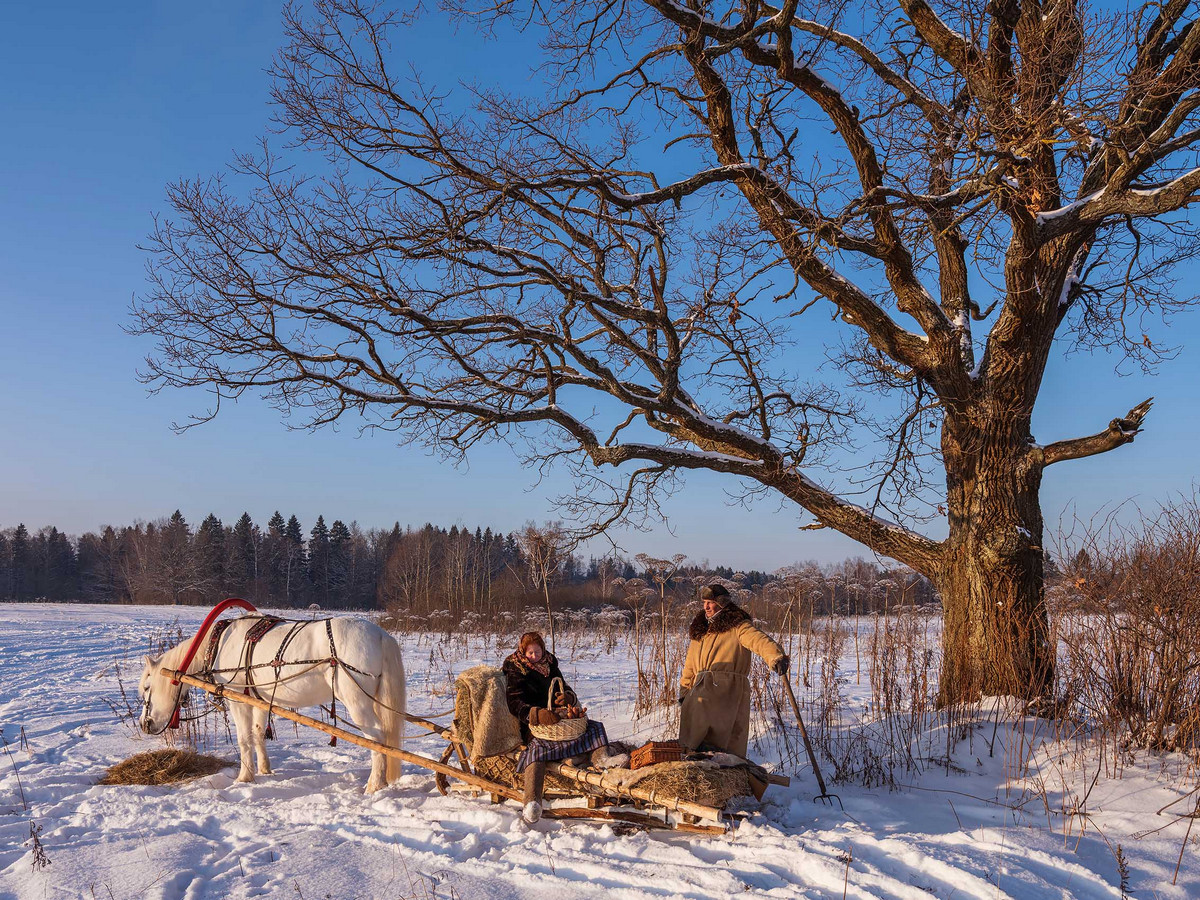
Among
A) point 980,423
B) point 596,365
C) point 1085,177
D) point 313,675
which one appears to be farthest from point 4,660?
point 1085,177

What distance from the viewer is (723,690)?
6000 millimetres

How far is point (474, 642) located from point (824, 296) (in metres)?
14.4

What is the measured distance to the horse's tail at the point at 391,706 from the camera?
20.7 ft

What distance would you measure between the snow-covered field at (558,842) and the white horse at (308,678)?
0.40m

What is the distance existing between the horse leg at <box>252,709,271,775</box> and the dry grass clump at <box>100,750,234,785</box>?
17.1 inches

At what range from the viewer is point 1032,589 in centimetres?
726

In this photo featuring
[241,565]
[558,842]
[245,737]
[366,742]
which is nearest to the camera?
[558,842]

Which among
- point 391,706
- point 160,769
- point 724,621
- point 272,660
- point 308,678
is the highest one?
point 724,621

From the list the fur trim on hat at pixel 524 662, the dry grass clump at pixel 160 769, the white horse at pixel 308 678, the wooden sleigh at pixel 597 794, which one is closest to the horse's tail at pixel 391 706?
the white horse at pixel 308 678

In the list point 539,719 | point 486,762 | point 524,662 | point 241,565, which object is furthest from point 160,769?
point 241,565

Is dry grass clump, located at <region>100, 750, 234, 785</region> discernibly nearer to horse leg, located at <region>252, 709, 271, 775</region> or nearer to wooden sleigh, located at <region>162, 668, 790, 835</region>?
horse leg, located at <region>252, 709, 271, 775</region>

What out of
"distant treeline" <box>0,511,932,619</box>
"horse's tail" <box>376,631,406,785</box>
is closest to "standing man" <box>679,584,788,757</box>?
"horse's tail" <box>376,631,406,785</box>

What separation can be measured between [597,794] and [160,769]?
395cm

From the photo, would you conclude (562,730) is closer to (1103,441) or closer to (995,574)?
(995,574)
